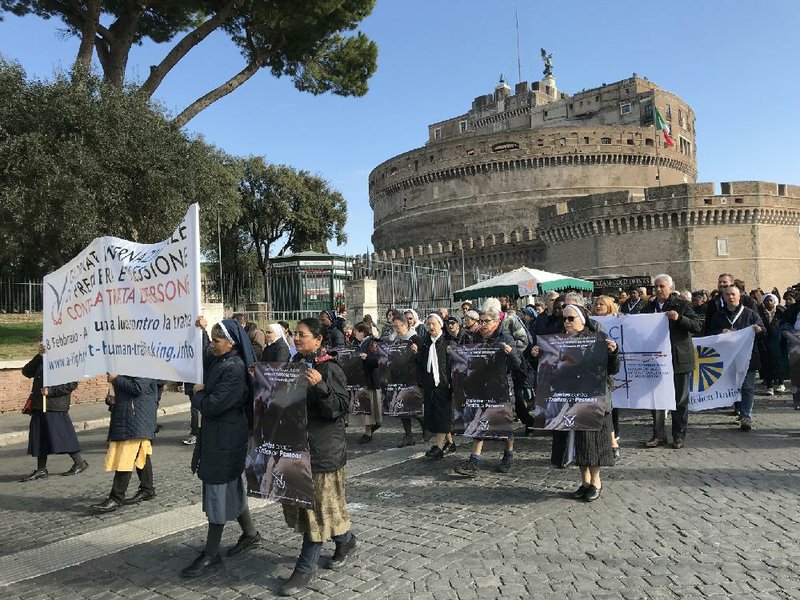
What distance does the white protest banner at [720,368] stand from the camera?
27.9ft

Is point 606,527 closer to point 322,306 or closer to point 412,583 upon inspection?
point 412,583

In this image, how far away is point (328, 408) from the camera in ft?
13.3

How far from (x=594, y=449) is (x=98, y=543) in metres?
4.20

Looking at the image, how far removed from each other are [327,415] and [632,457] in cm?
447

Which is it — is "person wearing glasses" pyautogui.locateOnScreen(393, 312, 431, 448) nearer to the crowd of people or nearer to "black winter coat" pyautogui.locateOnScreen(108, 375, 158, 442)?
the crowd of people

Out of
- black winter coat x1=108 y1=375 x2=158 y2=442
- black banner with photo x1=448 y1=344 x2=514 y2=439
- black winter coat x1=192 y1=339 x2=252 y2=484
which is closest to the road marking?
black winter coat x1=108 y1=375 x2=158 y2=442

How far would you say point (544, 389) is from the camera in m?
5.93

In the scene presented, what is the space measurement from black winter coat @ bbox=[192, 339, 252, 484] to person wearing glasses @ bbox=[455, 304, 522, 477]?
2.82m

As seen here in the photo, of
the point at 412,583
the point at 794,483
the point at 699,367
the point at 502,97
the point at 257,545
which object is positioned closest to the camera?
the point at 412,583

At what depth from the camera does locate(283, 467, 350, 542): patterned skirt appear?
158 inches

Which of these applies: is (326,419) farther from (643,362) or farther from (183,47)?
(183,47)

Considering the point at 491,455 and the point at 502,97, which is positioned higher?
the point at 502,97

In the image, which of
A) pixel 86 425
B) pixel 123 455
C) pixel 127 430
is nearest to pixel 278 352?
pixel 127 430

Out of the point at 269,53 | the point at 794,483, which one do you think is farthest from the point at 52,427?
the point at 269,53
